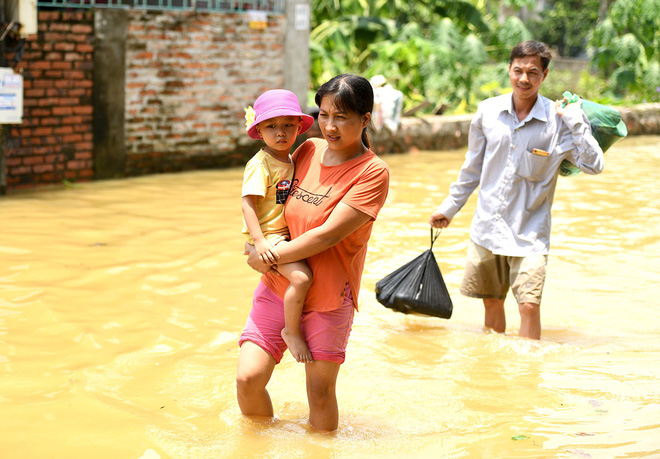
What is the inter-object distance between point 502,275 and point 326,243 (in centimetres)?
212

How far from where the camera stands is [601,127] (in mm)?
4754

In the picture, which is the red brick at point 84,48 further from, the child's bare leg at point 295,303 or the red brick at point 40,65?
the child's bare leg at point 295,303

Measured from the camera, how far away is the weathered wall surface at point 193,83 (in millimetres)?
9922

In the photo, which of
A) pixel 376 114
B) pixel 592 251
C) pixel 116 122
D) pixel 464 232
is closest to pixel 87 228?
pixel 116 122

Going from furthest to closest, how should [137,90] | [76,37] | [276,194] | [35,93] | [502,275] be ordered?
[137,90]
[76,37]
[35,93]
[502,275]
[276,194]

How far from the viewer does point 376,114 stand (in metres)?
12.4

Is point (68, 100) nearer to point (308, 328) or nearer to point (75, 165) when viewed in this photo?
point (75, 165)

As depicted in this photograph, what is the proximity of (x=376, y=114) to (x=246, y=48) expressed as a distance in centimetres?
246

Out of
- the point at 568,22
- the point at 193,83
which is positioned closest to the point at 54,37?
the point at 193,83

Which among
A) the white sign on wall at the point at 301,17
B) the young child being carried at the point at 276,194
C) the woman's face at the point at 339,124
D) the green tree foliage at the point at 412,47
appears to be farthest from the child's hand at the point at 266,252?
the green tree foliage at the point at 412,47

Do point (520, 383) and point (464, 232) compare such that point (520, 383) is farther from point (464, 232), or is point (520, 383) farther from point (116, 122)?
point (116, 122)

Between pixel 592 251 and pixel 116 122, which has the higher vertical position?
pixel 116 122

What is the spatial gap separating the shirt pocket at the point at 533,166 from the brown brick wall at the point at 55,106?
5994 millimetres

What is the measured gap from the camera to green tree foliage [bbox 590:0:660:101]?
61.7 feet
